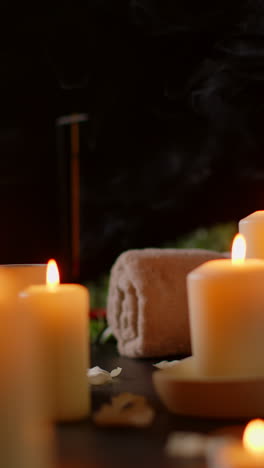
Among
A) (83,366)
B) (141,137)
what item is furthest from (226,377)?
(141,137)

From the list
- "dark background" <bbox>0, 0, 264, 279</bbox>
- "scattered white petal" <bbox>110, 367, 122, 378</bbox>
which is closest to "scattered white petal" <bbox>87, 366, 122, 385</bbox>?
"scattered white petal" <bbox>110, 367, 122, 378</bbox>

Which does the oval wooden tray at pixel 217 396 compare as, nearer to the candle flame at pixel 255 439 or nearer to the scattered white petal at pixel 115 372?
the candle flame at pixel 255 439

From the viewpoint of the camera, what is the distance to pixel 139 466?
1.59 ft

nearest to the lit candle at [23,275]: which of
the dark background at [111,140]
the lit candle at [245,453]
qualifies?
the lit candle at [245,453]

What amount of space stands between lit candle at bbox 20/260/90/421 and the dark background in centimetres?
130

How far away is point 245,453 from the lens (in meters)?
0.43

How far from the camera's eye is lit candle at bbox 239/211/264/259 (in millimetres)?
819

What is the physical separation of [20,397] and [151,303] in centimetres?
A: 52

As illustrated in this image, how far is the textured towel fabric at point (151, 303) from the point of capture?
3.44 ft

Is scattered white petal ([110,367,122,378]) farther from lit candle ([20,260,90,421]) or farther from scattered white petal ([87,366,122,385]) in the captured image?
lit candle ([20,260,90,421])

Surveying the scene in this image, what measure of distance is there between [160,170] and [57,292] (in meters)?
2.17

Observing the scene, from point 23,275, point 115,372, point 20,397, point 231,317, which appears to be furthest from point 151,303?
point 20,397

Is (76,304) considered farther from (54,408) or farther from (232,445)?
(232,445)

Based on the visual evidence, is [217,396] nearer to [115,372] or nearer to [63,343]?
[63,343]
